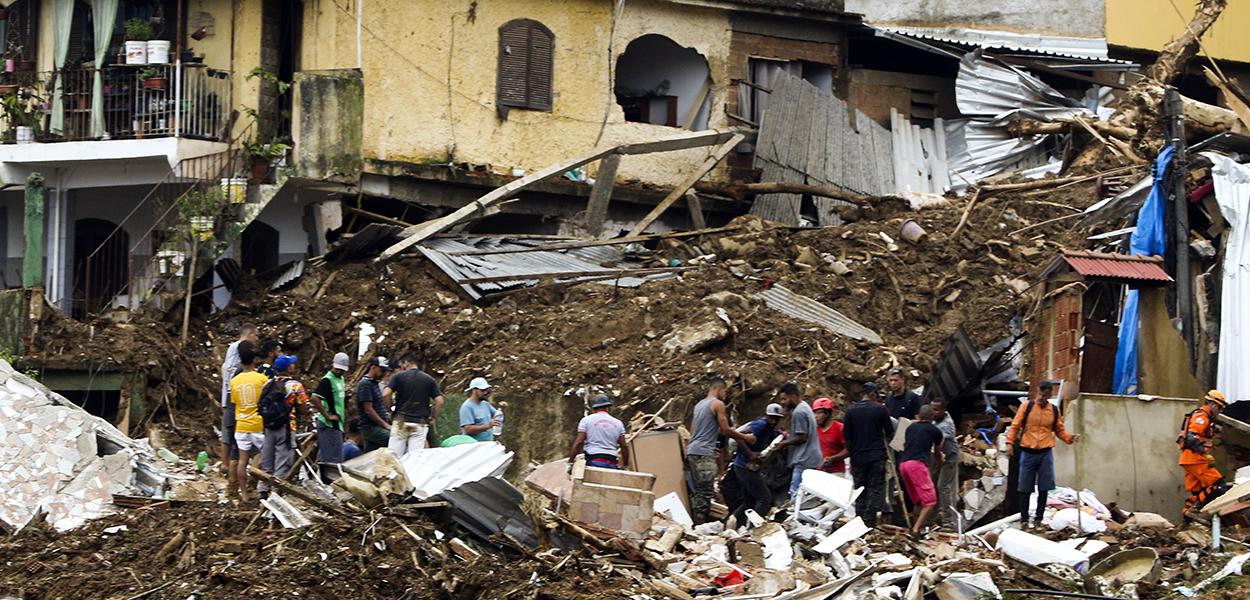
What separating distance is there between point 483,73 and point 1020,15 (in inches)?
337

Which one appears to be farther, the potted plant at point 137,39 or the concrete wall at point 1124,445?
the potted plant at point 137,39

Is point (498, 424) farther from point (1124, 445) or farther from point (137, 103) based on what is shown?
point (137, 103)

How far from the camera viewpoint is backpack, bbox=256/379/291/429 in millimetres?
15586

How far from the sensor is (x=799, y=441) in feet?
51.9

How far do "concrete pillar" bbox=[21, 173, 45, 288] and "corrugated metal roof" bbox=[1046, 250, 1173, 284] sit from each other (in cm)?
1229

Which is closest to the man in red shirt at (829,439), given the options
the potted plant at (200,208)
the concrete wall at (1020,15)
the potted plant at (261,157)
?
the potted plant at (200,208)

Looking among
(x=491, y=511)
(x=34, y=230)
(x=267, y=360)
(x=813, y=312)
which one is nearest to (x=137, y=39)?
(x=34, y=230)

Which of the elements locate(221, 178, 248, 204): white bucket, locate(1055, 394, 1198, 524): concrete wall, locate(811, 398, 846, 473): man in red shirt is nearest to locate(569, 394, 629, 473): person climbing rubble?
locate(811, 398, 846, 473): man in red shirt

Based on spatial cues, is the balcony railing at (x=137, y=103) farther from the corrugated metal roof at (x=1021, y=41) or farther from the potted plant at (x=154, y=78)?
the corrugated metal roof at (x=1021, y=41)

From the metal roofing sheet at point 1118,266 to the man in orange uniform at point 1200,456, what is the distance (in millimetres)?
2238

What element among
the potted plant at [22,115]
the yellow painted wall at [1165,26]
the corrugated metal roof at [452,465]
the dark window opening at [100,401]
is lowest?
the dark window opening at [100,401]

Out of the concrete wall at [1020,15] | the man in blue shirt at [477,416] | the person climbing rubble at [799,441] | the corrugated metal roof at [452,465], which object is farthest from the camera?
the concrete wall at [1020,15]

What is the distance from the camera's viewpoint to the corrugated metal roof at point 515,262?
842 inches

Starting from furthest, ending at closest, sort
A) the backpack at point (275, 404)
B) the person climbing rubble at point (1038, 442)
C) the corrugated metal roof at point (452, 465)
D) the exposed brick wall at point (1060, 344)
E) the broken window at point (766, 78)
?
the broken window at point (766, 78), the exposed brick wall at point (1060, 344), the backpack at point (275, 404), the person climbing rubble at point (1038, 442), the corrugated metal roof at point (452, 465)
